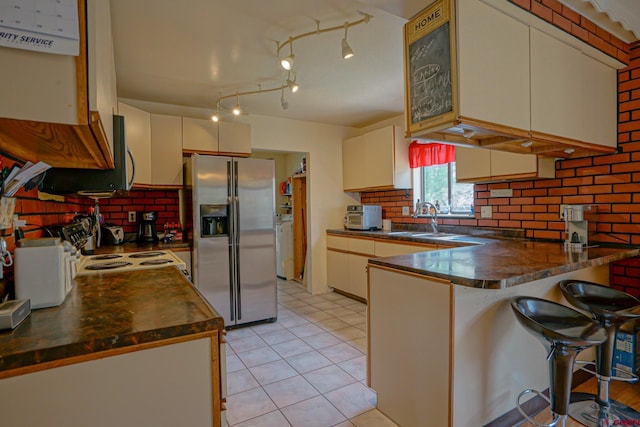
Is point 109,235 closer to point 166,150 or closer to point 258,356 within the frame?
point 166,150

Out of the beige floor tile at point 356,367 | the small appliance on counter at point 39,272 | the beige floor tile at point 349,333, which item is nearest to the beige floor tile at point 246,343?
the beige floor tile at point 349,333

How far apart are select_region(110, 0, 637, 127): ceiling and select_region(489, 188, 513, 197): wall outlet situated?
4.66 feet

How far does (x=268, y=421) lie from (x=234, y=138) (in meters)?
2.93

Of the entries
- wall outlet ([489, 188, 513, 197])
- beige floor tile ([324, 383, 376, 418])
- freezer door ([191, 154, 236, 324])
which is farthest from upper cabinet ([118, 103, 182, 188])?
wall outlet ([489, 188, 513, 197])

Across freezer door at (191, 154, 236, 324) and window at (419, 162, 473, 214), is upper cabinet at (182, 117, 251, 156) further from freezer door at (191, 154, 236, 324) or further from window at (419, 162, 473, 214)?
window at (419, 162, 473, 214)

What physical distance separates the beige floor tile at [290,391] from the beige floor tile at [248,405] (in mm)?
46

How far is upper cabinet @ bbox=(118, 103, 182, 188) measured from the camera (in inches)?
127

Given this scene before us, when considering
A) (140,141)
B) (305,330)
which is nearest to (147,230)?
(140,141)

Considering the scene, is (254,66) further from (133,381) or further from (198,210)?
(133,381)

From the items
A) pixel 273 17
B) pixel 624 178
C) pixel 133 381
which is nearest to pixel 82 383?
pixel 133 381

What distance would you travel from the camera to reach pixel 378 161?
4.24 meters

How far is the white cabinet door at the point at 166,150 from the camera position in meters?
3.38

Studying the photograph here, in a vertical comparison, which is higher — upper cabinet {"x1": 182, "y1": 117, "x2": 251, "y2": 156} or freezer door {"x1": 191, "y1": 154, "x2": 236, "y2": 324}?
upper cabinet {"x1": 182, "y1": 117, "x2": 251, "y2": 156}

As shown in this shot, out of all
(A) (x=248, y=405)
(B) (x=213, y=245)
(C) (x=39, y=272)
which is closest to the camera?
(C) (x=39, y=272)
